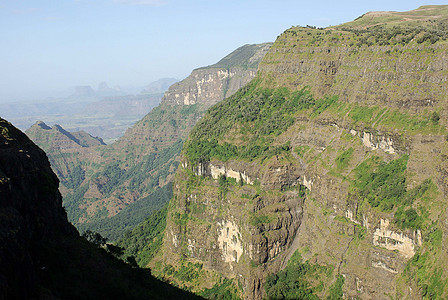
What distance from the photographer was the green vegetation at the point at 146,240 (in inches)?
3848

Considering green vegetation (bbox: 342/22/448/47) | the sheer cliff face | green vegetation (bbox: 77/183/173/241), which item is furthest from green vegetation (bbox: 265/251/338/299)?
green vegetation (bbox: 77/183/173/241)

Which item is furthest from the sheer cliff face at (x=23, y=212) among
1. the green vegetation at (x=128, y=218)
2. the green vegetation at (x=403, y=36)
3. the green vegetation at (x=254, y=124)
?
the green vegetation at (x=128, y=218)

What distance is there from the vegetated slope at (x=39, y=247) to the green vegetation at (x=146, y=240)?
56663mm

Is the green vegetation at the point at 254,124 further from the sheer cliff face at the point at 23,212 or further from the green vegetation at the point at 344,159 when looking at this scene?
the sheer cliff face at the point at 23,212

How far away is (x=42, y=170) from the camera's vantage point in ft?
120

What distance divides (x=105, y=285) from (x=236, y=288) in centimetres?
4321

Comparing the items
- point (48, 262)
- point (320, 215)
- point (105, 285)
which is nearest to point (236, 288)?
point (320, 215)

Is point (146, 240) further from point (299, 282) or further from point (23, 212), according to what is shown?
point (23, 212)

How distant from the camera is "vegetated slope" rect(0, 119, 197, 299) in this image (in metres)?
24.7

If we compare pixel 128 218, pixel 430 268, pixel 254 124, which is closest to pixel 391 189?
pixel 430 268

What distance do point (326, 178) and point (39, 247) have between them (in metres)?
48.3

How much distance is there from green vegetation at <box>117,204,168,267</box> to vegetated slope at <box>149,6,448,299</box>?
6067 millimetres

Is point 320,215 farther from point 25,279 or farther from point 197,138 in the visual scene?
point 25,279

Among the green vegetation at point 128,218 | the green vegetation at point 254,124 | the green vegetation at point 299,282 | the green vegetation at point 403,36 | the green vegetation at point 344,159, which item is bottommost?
the green vegetation at point 128,218
